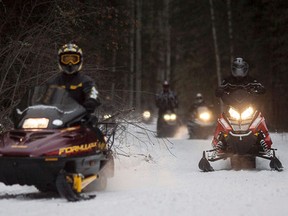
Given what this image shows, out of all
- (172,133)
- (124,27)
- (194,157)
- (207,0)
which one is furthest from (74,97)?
(207,0)

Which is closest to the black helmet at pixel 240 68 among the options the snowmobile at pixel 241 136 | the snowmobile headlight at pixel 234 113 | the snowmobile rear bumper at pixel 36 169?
the snowmobile at pixel 241 136

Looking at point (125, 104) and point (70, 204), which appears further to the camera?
point (125, 104)

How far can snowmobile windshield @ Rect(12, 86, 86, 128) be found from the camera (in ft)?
26.9

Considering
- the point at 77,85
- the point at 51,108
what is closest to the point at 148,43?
the point at 77,85

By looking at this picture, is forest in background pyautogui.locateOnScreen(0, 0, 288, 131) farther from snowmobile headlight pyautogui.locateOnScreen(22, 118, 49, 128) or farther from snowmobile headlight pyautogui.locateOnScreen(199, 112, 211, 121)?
snowmobile headlight pyautogui.locateOnScreen(22, 118, 49, 128)

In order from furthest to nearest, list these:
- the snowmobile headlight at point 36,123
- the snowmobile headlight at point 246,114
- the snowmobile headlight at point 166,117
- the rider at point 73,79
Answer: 1. the snowmobile headlight at point 166,117
2. the snowmobile headlight at point 246,114
3. the rider at point 73,79
4. the snowmobile headlight at point 36,123

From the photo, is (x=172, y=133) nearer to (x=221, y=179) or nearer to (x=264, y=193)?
(x=221, y=179)

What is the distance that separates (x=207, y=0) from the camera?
122 feet

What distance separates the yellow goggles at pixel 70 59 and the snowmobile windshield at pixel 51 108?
612 mm

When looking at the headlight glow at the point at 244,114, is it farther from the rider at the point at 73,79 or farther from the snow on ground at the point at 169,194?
the rider at the point at 73,79

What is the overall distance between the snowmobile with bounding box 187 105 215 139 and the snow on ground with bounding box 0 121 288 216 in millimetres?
9112

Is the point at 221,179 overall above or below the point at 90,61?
below

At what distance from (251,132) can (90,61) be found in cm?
428

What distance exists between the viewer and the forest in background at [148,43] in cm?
1207
